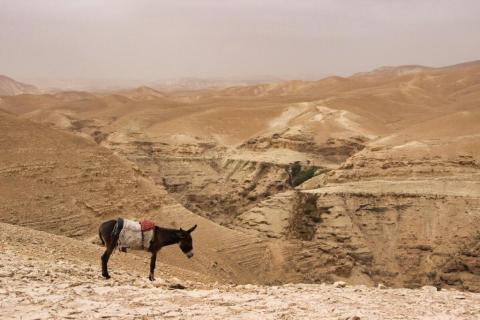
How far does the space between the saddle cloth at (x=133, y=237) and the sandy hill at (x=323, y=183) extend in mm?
14332

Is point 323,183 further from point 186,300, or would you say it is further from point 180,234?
point 186,300

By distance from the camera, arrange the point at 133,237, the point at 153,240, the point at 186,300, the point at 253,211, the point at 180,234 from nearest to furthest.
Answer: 1. the point at 186,300
2. the point at 133,237
3. the point at 153,240
4. the point at 180,234
5. the point at 253,211

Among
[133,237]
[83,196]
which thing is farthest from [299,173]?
[133,237]

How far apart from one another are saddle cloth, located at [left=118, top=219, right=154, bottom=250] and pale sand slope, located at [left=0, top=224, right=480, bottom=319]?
0.57m

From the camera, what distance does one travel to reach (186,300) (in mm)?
7328

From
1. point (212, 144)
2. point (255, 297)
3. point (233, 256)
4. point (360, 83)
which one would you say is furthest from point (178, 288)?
point (360, 83)

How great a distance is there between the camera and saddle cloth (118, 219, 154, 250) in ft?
29.8

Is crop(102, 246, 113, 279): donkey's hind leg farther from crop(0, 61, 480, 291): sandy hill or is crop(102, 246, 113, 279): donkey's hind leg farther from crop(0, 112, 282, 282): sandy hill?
crop(0, 61, 480, 291): sandy hill

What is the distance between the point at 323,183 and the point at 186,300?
30.1 meters

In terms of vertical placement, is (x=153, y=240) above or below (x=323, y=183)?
above

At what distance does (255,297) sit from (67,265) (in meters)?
3.88

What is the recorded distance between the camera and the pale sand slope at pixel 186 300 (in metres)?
6.65

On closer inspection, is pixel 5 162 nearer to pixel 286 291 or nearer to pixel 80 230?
pixel 80 230

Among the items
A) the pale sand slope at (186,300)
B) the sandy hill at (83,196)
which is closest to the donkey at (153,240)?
the pale sand slope at (186,300)
